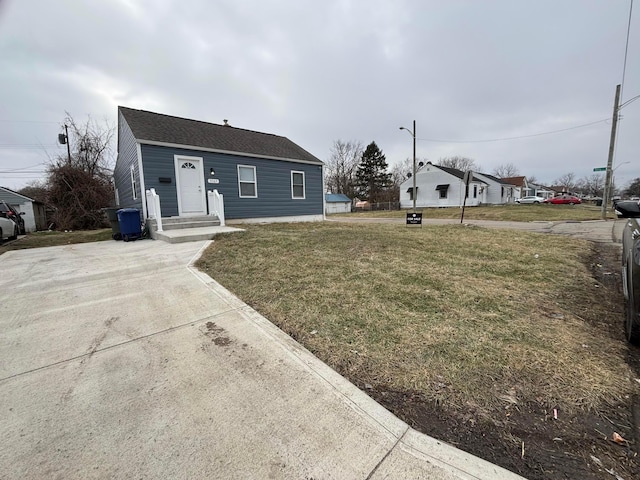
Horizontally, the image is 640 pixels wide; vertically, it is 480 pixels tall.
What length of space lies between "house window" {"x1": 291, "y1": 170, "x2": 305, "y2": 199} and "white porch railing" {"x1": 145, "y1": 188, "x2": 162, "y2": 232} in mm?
5678

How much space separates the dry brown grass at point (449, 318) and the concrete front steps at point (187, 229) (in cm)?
189

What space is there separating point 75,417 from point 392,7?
10673 mm

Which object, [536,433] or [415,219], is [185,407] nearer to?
[536,433]

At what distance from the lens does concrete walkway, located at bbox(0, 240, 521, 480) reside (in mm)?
1274

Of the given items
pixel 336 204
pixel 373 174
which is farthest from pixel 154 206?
pixel 373 174

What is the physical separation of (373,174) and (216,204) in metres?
38.3

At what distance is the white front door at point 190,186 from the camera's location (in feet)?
31.2

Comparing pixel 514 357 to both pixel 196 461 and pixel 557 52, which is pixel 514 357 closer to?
pixel 196 461

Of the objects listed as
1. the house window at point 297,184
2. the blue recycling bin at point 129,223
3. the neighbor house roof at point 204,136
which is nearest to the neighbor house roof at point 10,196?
the neighbor house roof at point 204,136

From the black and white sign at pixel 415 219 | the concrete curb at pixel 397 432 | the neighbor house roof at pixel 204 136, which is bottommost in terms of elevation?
the concrete curb at pixel 397 432

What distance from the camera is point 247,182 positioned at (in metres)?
11.2

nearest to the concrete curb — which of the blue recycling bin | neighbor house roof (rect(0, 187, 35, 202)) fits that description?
the blue recycling bin

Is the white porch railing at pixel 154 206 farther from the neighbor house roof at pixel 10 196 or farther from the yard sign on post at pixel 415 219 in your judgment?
the neighbor house roof at pixel 10 196

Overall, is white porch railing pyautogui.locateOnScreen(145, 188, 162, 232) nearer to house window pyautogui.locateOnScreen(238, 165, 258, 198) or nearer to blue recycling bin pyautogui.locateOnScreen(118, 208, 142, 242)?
blue recycling bin pyautogui.locateOnScreen(118, 208, 142, 242)
